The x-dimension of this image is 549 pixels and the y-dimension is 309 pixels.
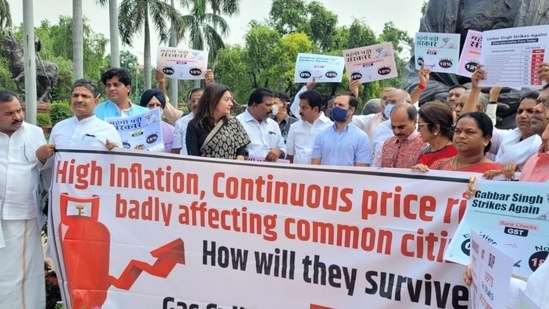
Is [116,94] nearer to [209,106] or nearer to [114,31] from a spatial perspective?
[209,106]

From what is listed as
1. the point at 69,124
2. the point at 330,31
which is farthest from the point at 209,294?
the point at 330,31

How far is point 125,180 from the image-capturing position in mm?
3715

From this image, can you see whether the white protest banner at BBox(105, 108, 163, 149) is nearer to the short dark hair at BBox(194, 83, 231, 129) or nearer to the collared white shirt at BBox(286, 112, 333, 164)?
the short dark hair at BBox(194, 83, 231, 129)

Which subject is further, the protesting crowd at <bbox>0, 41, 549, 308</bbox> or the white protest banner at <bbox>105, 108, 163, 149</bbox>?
the white protest banner at <bbox>105, 108, 163, 149</bbox>

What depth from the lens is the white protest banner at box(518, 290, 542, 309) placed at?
1.79 m

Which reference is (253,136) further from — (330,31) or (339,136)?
(330,31)

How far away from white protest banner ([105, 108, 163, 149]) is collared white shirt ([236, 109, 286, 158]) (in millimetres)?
1230

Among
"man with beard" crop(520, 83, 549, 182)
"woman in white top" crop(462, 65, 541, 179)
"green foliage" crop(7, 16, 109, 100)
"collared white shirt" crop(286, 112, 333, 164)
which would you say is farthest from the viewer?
"green foliage" crop(7, 16, 109, 100)

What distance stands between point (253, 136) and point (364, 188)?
2361 millimetres

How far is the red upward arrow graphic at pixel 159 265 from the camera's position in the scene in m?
3.52

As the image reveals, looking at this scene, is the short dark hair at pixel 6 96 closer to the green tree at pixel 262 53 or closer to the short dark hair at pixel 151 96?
the short dark hair at pixel 151 96

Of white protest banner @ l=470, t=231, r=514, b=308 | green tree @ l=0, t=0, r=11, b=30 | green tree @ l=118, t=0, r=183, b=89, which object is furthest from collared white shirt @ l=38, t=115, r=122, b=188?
green tree @ l=0, t=0, r=11, b=30

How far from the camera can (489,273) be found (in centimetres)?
209

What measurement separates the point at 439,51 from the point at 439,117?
2164 mm
